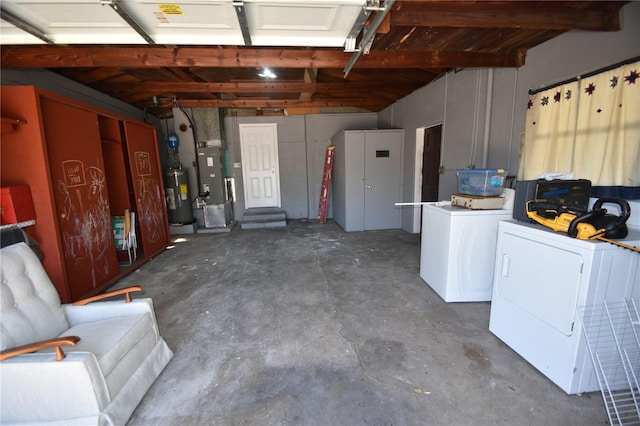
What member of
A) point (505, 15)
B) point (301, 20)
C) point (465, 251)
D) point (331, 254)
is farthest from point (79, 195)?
point (505, 15)

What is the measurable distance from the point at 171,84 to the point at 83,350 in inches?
187

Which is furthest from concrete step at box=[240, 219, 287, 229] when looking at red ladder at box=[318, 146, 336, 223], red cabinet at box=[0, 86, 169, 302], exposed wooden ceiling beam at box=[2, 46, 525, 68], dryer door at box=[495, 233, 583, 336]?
dryer door at box=[495, 233, 583, 336]

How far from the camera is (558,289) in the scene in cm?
161

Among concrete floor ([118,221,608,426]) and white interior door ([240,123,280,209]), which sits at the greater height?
white interior door ([240,123,280,209])

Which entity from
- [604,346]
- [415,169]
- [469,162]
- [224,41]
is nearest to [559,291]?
[604,346]

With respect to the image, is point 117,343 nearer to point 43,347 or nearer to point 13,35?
point 43,347

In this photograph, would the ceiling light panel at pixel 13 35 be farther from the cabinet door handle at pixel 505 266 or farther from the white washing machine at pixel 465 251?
the cabinet door handle at pixel 505 266

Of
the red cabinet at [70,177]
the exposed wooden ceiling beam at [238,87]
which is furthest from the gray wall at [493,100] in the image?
the red cabinet at [70,177]

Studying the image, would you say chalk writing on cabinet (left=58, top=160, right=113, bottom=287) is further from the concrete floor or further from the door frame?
the door frame

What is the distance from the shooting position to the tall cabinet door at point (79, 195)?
2611 mm

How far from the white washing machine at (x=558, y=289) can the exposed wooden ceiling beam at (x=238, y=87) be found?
4041 millimetres

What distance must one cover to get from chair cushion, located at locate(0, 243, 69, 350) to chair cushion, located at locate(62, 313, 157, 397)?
14 centimetres

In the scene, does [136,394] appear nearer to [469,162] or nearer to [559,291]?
[559,291]

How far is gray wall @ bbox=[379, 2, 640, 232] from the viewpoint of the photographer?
2176 mm
